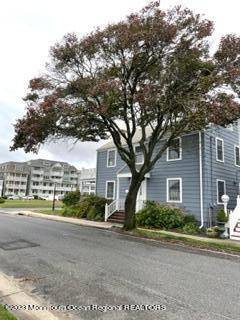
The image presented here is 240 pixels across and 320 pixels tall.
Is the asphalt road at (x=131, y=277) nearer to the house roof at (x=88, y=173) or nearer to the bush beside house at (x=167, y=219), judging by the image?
the bush beside house at (x=167, y=219)

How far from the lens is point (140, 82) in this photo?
1413 centimetres

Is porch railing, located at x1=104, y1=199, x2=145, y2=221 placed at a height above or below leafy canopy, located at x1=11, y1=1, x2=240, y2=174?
below

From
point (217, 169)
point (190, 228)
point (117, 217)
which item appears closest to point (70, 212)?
point (117, 217)

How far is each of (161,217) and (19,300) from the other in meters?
12.3

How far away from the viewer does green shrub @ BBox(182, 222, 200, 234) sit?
15207mm

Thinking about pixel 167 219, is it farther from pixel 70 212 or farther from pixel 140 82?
pixel 70 212

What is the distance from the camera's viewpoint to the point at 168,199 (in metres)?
18.9

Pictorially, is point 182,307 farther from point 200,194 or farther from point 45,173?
point 45,173

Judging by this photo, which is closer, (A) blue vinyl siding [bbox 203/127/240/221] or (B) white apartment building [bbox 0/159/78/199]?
(A) blue vinyl siding [bbox 203/127/240/221]

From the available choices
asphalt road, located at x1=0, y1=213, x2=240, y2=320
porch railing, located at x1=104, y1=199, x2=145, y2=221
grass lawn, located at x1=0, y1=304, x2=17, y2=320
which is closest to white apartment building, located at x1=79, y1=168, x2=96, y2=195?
porch railing, located at x1=104, y1=199, x2=145, y2=221

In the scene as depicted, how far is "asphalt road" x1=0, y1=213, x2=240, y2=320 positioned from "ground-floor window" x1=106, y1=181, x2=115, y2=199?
1339 centimetres

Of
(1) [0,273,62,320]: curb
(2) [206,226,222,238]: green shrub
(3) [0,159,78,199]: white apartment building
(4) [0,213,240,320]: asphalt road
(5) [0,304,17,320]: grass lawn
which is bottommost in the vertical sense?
(1) [0,273,62,320]: curb

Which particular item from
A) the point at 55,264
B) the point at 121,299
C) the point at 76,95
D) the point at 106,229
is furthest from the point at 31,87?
the point at 121,299

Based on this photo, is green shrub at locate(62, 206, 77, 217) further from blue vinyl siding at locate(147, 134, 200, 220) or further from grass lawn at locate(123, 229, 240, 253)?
grass lawn at locate(123, 229, 240, 253)
